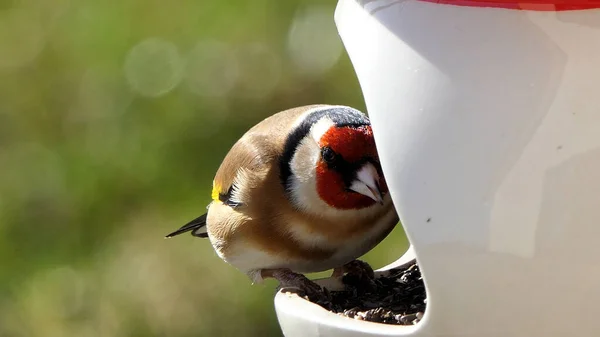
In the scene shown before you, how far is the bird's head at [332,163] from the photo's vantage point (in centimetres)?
155

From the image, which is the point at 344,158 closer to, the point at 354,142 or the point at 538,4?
the point at 354,142

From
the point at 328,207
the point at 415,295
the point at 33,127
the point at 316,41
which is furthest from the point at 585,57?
the point at 33,127

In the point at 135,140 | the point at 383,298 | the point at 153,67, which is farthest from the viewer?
the point at 153,67

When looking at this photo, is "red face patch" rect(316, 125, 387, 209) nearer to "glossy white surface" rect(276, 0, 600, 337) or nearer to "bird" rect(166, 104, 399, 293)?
"bird" rect(166, 104, 399, 293)

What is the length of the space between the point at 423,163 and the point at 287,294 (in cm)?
43

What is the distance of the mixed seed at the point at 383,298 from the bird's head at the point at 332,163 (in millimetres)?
122

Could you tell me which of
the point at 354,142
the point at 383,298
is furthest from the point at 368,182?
the point at 383,298

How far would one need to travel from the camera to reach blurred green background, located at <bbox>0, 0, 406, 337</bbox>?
2822 millimetres

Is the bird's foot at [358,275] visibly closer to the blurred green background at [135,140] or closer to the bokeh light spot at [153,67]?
the blurred green background at [135,140]

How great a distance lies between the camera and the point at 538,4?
935 millimetres

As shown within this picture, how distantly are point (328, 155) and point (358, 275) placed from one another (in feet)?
0.69

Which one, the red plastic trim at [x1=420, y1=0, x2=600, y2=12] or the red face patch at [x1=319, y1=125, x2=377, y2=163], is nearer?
the red plastic trim at [x1=420, y1=0, x2=600, y2=12]

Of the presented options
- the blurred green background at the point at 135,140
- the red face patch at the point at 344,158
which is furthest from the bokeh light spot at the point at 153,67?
the red face patch at the point at 344,158

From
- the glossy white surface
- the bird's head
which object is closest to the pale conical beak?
the bird's head
